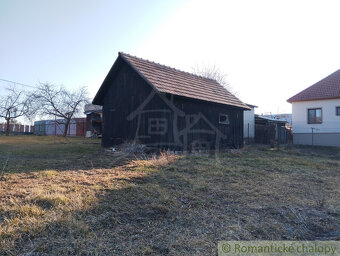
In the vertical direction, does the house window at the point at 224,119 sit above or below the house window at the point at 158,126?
above

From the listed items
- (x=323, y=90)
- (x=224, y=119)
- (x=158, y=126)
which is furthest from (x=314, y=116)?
(x=158, y=126)

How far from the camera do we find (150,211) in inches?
160

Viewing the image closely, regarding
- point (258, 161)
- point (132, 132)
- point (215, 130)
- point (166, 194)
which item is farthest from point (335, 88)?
point (166, 194)

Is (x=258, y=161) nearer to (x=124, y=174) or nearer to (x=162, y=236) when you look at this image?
(x=124, y=174)

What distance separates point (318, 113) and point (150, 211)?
21932 millimetres

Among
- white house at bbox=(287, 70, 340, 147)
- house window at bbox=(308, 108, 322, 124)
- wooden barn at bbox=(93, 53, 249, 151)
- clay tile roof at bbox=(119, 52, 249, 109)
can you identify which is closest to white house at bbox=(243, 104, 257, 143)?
white house at bbox=(287, 70, 340, 147)

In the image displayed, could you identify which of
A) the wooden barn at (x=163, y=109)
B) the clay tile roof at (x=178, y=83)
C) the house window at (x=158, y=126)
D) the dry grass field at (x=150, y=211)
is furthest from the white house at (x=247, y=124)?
the dry grass field at (x=150, y=211)

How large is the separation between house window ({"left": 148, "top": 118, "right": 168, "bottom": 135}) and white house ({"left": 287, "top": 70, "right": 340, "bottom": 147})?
50.8 ft

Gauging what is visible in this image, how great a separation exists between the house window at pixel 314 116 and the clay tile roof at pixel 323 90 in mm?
1122

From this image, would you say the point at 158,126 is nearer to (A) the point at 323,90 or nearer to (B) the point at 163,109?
(B) the point at 163,109

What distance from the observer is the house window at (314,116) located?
2145 centimetres

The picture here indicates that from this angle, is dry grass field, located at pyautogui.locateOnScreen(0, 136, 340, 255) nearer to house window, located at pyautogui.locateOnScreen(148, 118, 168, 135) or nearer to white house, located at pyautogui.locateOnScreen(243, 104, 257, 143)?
house window, located at pyautogui.locateOnScreen(148, 118, 168, 135)

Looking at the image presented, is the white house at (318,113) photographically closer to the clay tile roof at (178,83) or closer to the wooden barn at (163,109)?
the clay tile roof at (178,83)

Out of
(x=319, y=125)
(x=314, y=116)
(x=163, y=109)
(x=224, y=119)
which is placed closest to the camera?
(x=163, y=109)
